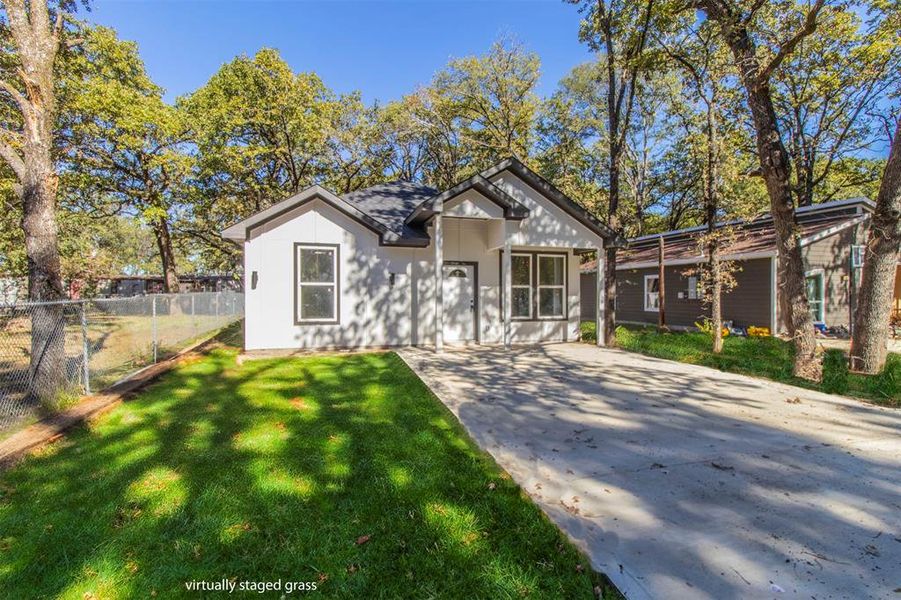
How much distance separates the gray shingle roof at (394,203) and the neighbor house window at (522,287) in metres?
2.57

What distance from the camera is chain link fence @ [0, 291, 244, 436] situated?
503 cm

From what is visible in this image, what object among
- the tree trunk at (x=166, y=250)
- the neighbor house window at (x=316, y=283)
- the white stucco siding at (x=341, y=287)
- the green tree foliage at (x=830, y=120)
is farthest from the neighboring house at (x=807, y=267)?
the tree trunk at (x=166, y=250)

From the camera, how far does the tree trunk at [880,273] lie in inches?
257

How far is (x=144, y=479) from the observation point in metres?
3.40

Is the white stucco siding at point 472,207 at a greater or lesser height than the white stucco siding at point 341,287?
greater

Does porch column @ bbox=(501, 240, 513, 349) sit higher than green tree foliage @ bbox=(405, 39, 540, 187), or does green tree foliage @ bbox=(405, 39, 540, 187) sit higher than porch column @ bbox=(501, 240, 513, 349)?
green tree foliage @ bbox=(405, 39, 540, 187)

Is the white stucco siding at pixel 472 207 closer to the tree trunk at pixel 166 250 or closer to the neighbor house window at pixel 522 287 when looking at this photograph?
the neighbor house window at pixel 522 287

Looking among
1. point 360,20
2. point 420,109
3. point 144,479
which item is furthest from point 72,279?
point 144,479

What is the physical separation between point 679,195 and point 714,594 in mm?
28346

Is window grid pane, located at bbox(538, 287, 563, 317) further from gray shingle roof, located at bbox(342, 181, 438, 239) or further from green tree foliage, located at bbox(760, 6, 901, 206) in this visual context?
green tree foliage, located at bbox(760, 6, 901, 206)

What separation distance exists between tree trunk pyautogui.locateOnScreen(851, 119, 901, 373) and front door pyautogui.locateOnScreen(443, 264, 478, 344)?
7.21 metres

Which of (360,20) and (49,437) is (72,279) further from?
(49,437)

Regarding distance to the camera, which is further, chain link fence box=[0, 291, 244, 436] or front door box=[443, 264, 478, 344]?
front door box=[443, 264, 478, 344]

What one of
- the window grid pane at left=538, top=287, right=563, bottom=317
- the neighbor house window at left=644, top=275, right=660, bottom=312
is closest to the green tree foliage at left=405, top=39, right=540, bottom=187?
the neighbor house window at left=644, top=275, right=660, bottom=312
